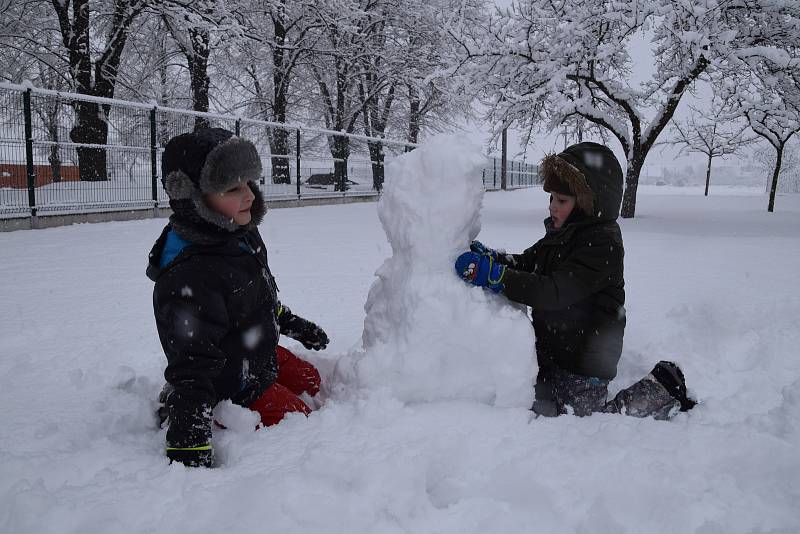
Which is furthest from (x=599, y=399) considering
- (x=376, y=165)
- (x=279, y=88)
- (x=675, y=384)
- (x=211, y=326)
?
(x=279, y=88)

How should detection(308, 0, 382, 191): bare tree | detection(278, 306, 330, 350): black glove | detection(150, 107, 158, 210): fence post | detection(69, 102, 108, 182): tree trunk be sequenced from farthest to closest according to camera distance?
detection(308, 0, 382, 191): bare tree < detection(150, 107, 158, 210): fence post < detection(69, 102, 108, 182): tree trunk < detection(278, 306, 330, 350): black glove

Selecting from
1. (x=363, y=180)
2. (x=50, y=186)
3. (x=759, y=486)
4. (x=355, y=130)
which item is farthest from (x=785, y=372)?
(x=355, y=130)

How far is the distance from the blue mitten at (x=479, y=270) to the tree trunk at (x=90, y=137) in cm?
816

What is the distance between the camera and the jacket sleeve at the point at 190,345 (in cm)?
172

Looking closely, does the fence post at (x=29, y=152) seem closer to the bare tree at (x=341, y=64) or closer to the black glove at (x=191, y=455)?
the black glove at (x=191, y=455)

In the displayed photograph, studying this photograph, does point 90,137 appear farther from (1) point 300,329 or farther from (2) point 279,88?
(2) point 279,88

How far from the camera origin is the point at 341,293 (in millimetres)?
4461

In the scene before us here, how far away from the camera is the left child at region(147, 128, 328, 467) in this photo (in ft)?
5.83

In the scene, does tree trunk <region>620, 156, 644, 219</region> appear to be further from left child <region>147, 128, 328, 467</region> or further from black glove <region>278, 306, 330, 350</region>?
left child <region>147, 128, 328, 467</region>

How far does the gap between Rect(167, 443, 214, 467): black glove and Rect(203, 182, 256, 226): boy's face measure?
30.8 inches

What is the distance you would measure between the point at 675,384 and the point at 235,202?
6.22 feet

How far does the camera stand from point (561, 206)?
7.90 ft

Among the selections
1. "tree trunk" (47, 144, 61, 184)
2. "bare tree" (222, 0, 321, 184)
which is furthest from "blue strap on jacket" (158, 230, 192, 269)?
"bare tree" (222, 0, 321, 184)

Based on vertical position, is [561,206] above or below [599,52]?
below
